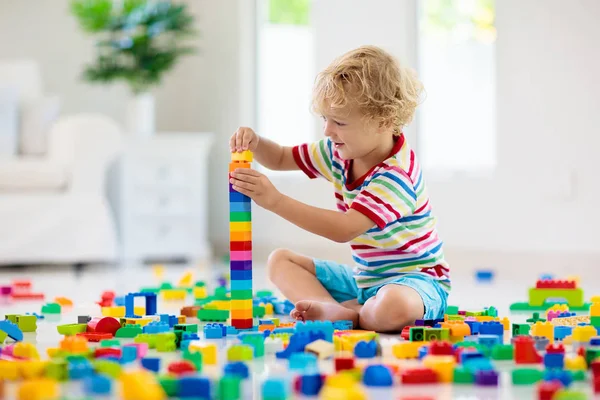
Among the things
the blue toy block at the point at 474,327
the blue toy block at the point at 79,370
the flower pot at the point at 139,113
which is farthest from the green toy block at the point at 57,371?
the flower pot at the point at 139,113

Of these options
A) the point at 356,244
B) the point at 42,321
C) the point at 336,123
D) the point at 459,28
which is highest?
the point at 459,28

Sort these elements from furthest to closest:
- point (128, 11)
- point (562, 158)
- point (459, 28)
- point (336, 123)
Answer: point (128, 11), point (459, 28), point (562, 158), point (336, 123)

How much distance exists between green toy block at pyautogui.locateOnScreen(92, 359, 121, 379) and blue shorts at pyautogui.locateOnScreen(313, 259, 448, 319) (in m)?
0.67

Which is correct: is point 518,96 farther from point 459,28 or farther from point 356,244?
point 356,244

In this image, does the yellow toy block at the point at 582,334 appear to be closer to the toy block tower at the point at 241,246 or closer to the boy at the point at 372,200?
the boy at the point at 372,200

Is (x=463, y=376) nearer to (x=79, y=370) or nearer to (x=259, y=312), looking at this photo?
(x=79, y=370)

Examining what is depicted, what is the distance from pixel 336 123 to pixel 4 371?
804 mm

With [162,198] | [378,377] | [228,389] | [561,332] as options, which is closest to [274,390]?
[228,389]

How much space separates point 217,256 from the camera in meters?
4.52

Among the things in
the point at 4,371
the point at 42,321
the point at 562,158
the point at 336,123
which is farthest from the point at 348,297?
the point at 562,158

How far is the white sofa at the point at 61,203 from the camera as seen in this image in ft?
11.5

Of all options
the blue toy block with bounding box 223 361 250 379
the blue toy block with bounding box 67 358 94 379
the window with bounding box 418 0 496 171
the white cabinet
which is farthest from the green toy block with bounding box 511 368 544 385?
the white cabinet

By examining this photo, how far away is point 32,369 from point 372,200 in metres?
0.72

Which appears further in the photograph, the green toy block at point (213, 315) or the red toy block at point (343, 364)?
the green toy block at point (213, 315)
